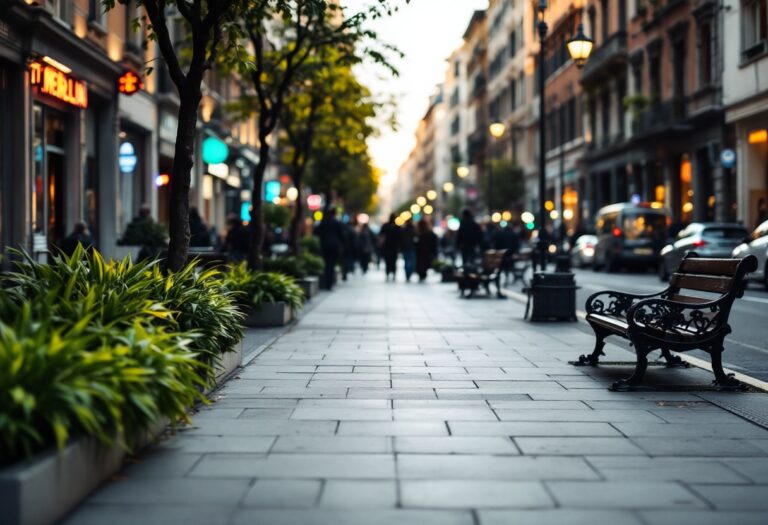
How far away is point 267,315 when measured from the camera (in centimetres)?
1362

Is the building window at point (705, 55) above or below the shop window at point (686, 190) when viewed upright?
above

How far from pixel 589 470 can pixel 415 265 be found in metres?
26.9

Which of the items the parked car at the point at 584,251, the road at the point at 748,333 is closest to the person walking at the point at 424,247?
the road at the point at 748,333

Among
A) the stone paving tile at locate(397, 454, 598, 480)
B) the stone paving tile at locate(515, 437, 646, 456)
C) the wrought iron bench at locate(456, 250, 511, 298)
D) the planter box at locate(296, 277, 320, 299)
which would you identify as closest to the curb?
the stone paving tile at locate(515, 437, 646, 456)

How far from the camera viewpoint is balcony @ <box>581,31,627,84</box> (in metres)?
45.6

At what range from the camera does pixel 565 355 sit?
10562 mm

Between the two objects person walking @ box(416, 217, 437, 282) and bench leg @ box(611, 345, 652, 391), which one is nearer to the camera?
bench leg @ box(611, 345, 652, 391)

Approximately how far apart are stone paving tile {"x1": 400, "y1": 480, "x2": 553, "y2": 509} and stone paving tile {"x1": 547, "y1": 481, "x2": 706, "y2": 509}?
0.10m

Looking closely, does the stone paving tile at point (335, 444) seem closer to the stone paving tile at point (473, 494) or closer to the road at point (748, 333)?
the stone paving tile at point (473, 494)

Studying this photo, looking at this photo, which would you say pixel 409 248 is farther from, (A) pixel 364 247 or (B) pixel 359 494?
(B) pixel 359 494

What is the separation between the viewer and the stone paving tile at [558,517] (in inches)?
170

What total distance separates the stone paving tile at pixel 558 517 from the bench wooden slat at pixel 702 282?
397cm

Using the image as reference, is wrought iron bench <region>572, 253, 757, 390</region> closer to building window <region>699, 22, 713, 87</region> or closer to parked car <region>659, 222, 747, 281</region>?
parked car <region>659, 222, 747, 281</region>

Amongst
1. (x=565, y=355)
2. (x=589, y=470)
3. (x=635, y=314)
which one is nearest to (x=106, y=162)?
(x=565, y=355)
